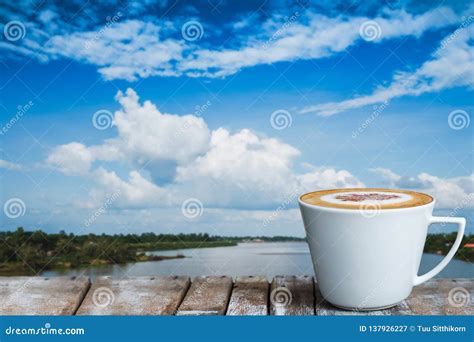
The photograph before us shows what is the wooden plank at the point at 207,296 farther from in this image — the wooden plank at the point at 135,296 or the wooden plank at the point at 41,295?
the wooden plank at the point at 41,295

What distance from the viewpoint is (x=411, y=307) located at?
2.12 m

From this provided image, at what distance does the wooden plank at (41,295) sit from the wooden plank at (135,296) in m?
0.05

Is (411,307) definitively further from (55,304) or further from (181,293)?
(55,304)

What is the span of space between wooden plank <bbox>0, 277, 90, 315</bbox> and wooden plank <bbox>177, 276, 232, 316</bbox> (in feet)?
1.41

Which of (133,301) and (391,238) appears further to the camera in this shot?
(133,301)

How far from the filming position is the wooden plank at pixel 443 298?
2.10 metres

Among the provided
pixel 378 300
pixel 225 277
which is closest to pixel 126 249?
pixel 225 277

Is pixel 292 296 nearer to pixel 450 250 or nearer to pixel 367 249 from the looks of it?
pixel 367 249

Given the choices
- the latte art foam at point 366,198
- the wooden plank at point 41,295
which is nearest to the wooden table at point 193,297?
the wooden plank at point 41,295

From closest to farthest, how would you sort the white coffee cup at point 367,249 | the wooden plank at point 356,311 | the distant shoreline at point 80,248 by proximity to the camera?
the white coffee cup at point 367,249 < the wooden plank at point 356,311 < the distant shoreline at point 80,248

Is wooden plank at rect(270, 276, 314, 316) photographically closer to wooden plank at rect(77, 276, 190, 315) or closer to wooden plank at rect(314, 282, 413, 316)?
wooden plank at rect(314, 282, 413, 316)

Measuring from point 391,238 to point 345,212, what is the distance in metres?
0.19

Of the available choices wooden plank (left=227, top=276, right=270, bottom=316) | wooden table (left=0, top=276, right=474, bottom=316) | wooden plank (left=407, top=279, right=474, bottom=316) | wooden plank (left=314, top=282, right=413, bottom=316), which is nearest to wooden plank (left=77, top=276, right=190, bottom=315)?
wooden table (left=0, top=276, right=474, bottom=316)

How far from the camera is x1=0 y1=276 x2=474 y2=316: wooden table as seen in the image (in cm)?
212
